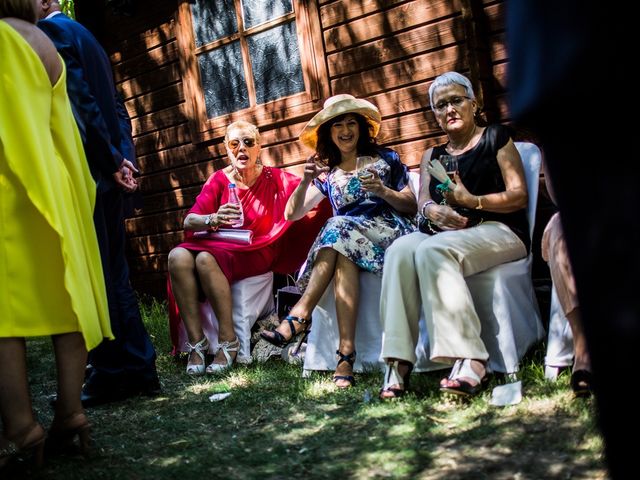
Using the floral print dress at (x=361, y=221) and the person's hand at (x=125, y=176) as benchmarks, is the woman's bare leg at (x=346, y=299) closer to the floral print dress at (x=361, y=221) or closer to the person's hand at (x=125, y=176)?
the floral print dress at (x=361, y=221)

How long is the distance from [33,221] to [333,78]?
121 inches

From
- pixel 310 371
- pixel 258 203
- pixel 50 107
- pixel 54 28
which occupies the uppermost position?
pixel 54 28

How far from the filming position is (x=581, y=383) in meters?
2.79

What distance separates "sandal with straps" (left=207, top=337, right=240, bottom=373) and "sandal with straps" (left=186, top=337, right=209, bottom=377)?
A: 0.06 metres

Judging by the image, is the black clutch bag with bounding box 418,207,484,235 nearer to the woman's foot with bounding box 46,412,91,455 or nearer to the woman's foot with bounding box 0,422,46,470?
the woman's foot with bounding box 46,412,91,455

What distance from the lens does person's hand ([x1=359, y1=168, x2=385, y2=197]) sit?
12.8ft

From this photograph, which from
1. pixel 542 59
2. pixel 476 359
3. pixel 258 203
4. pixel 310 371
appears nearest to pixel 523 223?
pixel 476 359

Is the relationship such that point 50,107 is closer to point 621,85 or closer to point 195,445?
point 195,445

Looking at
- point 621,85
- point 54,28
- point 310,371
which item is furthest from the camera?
point 310,371

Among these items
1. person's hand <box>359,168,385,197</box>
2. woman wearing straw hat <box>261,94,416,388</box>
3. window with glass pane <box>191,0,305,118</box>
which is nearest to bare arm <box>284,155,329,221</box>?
woman wearing straw hat <box>261,94,416,388</box>

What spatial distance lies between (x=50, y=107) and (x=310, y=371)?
206 cm

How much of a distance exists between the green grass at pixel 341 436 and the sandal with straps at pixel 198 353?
625 millimetres

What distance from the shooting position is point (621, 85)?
2.61 ft

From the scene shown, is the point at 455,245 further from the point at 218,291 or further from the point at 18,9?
the point at 18,9
